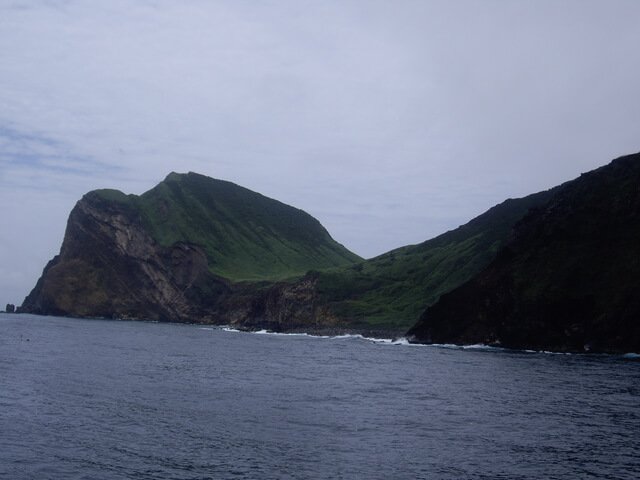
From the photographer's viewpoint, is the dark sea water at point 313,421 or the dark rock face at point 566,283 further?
the dark rock face at point 566,283

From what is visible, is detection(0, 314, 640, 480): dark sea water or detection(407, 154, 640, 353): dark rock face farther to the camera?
detection(407, 154, 640, 353): dark rock face

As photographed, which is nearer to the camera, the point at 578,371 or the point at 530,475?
the point at 530,475

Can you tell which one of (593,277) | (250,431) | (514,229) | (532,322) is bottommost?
(250,431)

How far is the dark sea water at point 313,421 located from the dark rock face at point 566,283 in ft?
78.1

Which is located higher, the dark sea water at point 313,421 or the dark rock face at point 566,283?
the dark rock face at point 566,283

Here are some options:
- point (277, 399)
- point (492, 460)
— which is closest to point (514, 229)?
point (277, 399)

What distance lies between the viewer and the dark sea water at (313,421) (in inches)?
1156

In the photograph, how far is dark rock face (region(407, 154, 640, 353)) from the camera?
96000mm

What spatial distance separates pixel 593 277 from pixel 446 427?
251 ft

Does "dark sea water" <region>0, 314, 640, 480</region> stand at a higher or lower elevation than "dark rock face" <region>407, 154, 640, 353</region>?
lower

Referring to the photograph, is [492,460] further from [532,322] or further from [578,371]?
[532,322]

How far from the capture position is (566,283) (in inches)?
4163

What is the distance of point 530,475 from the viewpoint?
28.3 m

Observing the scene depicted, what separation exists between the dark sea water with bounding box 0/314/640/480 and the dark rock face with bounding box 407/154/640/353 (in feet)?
78.1
